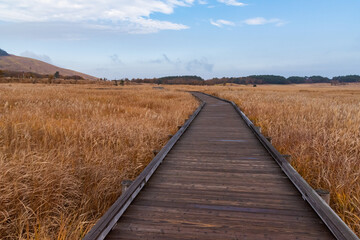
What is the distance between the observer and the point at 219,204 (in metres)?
2.76

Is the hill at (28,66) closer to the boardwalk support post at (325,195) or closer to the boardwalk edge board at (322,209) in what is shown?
the boardwalk edge board at (322,209)

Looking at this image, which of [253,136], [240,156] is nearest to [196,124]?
[253,136]

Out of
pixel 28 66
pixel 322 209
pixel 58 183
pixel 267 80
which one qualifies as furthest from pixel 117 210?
pixel 28 66

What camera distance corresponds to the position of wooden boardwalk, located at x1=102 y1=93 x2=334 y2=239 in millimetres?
2246

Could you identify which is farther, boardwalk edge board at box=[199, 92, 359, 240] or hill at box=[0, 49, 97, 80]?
hill at box=[0, 49, 97, 80]

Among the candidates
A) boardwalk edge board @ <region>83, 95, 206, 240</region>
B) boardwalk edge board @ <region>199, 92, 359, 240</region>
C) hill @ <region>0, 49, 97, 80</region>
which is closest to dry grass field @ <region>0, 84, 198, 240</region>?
boardwalk edge board @ <region>83, 95, 206, 240</region>

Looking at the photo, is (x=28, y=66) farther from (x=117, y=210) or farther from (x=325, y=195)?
(x=325, y=195)

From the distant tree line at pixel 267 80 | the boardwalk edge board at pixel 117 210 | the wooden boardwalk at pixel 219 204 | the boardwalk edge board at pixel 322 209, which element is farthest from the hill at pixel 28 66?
the boardwalk edge board at pixel 322 209

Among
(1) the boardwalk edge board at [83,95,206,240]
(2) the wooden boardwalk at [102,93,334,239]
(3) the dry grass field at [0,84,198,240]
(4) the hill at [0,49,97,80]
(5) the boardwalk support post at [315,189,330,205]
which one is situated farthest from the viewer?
(4) the hill at [0,49,97,80]

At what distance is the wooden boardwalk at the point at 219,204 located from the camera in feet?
7.37

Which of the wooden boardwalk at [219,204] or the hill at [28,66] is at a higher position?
the hill at [28,66]

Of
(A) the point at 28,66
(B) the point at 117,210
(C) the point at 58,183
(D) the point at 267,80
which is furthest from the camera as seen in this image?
(A) the point at 28,66

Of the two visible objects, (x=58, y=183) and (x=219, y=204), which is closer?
(x=219, y=204)

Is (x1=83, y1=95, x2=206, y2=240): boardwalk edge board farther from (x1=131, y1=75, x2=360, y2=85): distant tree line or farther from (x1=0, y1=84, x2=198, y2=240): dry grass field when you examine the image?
(x1=131, y1=75, x2=360, y2=85): distant tree line
